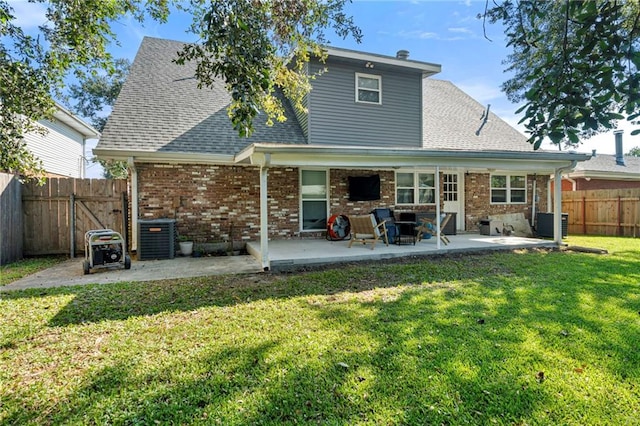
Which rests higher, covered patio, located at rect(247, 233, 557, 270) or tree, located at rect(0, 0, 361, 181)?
tree, located at rect(0, 0, 361, 181)

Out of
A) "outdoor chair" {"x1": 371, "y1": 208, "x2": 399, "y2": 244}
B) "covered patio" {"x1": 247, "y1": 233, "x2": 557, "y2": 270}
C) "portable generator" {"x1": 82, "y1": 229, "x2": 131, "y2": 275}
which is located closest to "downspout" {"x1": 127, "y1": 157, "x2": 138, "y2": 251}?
"portable generator" {"x1": 82, "y1": 229, "x2": 131, "y2": 275}

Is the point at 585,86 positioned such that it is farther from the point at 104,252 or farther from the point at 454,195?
the point at 454,195

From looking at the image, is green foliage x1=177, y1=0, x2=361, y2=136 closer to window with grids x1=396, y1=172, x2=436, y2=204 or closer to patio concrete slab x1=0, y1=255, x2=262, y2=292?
patio concrete slab x1=0, y1=255, x2=262, y2=292

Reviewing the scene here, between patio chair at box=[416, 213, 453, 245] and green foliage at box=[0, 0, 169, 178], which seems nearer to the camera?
green foliage at box=[0, 0, 169, 178]

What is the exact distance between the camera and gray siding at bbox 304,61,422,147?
980 cm

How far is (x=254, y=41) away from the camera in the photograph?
13.6 feet

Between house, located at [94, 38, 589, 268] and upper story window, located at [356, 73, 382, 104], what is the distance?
4cm

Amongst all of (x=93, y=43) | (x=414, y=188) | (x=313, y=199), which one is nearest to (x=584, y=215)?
(x=414, y=188)

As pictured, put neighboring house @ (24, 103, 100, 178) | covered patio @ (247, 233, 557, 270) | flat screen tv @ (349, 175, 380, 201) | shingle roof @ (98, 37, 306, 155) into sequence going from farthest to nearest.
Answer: neighboring house @ (24, 103, 100, 178) < flat screen tv @ (349, 175, 380, 201) < shingle roof @ (98, 37, 306, 155) < covered patio @ (247, 233, 557, 270)

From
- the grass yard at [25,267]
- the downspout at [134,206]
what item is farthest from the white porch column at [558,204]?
the grass yard at [25,267]

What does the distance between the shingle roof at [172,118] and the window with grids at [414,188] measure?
3714 millimetres

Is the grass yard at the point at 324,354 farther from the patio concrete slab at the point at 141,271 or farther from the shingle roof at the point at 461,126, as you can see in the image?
the shingle roof at the point at 461,126

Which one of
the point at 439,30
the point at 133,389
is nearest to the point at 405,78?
the point at 439,30

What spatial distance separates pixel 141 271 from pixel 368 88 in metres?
8.18
